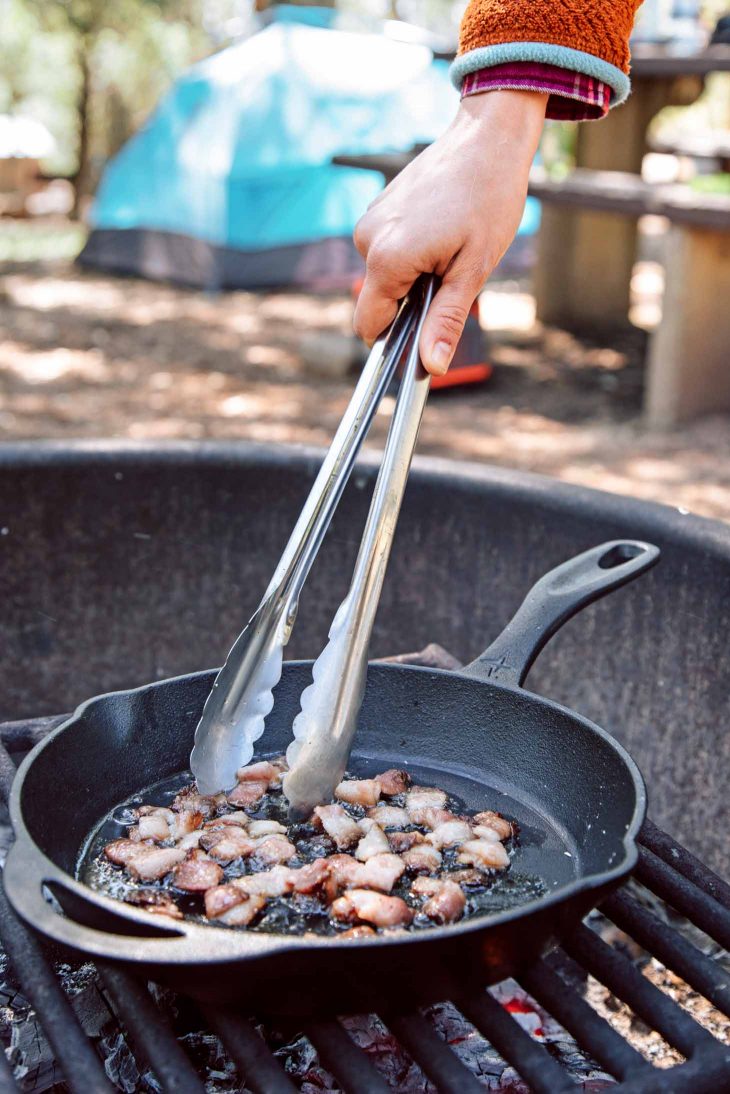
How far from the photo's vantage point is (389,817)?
3.60 feet

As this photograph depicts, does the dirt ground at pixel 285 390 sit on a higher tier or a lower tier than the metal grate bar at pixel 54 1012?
lower

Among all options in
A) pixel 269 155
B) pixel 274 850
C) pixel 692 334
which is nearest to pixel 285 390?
pixel 692 334

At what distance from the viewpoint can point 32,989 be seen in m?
0.87

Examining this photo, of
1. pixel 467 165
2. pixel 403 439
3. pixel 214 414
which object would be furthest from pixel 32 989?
pixel 214 414

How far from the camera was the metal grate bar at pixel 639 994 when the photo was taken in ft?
2.82

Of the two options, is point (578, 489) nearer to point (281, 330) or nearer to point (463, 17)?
point (463, 17)

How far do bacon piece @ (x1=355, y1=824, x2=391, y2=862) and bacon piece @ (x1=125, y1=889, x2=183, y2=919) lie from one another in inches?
6.7

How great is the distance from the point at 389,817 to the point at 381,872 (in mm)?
121

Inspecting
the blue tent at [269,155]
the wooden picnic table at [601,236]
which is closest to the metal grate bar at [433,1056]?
the wooden picnic table at [601,236]

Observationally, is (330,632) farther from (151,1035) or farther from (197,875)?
(151,1035)

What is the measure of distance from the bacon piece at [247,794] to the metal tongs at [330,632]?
3 centimetres

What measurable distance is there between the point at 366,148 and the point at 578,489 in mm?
5789

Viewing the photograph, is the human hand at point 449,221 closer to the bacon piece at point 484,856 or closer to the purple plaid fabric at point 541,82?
the purple plaid fabric at point 541,82

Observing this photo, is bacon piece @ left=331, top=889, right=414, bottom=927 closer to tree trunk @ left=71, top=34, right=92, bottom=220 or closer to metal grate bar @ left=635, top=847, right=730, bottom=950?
metal grate bar @ left=635, top=847, right=730, bottom=950
